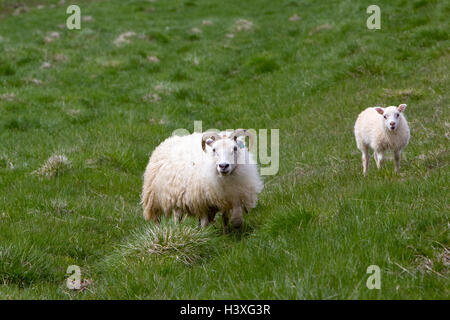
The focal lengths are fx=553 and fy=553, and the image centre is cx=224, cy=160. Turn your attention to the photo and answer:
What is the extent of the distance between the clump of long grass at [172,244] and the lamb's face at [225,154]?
32.2 inches

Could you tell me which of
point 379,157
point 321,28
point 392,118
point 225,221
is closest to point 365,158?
point 379,157

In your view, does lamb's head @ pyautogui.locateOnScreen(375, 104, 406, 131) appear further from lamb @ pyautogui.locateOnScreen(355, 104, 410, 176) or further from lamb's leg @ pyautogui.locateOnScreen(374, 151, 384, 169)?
lamb's leg @ pyautogui.locateOnScreen(374, 151, 384, 169)

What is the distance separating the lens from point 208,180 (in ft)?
22.3

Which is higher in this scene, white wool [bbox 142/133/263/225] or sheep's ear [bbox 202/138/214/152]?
sheep's ear [bbox 202/138/214/152]

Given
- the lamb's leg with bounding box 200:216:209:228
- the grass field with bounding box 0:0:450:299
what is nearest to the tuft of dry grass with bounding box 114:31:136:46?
the grass field with bounding box 0:0:450:299

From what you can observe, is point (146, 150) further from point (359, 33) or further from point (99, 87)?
point (359, 33)

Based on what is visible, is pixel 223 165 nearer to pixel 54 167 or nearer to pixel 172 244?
pixel 172 244

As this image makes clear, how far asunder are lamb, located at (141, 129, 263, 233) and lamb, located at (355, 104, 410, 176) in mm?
1847

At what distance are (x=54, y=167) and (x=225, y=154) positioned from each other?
3963 millimetres

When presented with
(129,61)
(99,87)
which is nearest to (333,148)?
(99,87)

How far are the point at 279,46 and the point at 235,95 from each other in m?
4.75

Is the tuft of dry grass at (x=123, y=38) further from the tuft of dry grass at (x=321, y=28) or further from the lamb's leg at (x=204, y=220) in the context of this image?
the lamb's leg at (x=204, y=220)

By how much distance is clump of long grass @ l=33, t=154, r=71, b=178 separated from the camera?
9.10 m

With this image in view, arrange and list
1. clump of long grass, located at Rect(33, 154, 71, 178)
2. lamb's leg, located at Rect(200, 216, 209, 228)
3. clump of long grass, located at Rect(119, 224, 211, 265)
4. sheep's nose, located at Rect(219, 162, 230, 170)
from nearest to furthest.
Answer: clump of long grass, located at Rect(119, 224, 211, 265), sheep's nose, located at Rect(219, 162, 230, 170), lamb's leg, located at Rect(200, 216, 209, 228), clump of long grass, located at Rect(33, 154, 71, 178)
